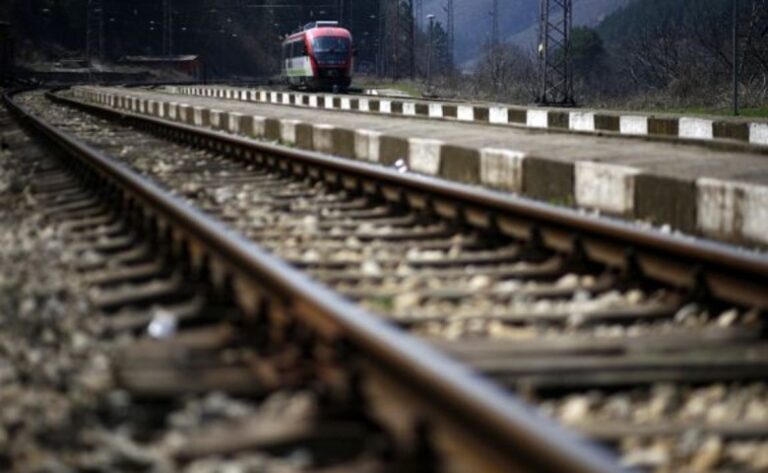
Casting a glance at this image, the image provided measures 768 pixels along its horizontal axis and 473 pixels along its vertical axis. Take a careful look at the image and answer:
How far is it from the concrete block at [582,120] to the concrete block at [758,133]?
561 cm

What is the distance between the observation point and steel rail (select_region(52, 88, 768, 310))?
545cm

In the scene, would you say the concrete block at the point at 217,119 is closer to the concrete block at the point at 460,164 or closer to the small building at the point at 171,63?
the concrete block at the point at 460,164

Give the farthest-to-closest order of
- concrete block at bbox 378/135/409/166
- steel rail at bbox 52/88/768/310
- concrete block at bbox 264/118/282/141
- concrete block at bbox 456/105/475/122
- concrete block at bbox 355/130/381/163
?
concrete block at bbox 456/105/475/122 < concrete block at bbox 264/118/282/141 < concrete block at bbox 355/130/381/163 < concrete block at bbox 378/135/409/166 < steel rail at bbox 52/88/768/310

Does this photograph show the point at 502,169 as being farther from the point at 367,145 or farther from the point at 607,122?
the point at 607,122

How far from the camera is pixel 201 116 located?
25.6 meters

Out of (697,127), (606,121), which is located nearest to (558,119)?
(606,121)

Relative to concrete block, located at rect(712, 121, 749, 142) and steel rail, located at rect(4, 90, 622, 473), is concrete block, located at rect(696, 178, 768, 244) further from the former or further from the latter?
concrete block, located at rect(712, 121, 749, 142)

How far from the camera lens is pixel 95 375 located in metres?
4.27

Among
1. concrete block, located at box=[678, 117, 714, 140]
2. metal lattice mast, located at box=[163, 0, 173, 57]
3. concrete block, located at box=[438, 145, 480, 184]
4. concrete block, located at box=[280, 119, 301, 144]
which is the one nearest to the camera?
concrete block, located at box=[438, 145, 480, 184]

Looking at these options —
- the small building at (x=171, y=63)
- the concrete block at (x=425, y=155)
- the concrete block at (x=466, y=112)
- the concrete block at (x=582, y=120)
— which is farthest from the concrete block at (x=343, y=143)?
the small building at (x=171, y=63)

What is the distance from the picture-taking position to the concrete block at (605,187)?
30.9 feet

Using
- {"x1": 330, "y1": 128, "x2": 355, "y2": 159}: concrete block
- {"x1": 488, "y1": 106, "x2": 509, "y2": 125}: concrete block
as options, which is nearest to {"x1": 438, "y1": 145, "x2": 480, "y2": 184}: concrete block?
{"x1": 330, "y1": 128, "x2": 355, "y2": 159}: concrete block

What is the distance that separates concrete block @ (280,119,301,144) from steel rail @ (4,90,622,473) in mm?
12411

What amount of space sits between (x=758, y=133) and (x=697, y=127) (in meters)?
1.81
